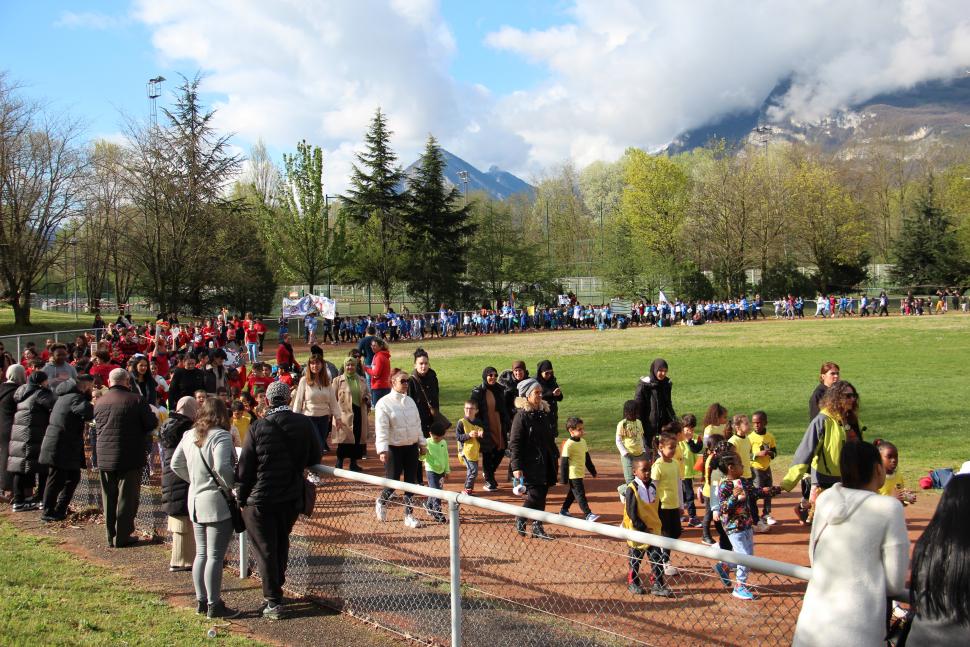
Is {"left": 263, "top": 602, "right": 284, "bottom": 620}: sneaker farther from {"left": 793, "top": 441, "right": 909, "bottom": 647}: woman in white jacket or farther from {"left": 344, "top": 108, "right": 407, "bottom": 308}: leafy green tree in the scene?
{"left": 344, "top": 108, "right": 407, "bottom": 308}: leafy green tree

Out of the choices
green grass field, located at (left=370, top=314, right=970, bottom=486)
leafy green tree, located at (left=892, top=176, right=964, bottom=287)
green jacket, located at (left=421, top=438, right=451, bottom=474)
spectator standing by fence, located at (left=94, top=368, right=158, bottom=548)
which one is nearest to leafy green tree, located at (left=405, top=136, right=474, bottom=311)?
green grass field, located at (left=370, top=314, right=970, bottom=486)

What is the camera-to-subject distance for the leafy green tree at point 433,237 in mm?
50625

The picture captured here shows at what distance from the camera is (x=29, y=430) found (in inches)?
338

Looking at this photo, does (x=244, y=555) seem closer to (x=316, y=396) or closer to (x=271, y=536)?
(x=271, y=536)

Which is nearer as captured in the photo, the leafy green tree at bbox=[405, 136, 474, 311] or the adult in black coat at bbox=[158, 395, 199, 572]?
the adult in black coat at bbox=[158, 395, 199, 572]

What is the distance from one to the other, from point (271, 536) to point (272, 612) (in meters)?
0.59

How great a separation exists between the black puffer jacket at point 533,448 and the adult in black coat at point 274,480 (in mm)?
2353

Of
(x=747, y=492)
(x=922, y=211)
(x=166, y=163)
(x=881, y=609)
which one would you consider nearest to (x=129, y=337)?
(x=747, y=492)

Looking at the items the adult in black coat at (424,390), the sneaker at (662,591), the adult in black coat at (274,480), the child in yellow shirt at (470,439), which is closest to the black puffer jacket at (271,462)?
the adult in black coat at (274,480)

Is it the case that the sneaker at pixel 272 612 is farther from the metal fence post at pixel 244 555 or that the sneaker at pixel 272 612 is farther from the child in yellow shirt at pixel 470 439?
the child in yellow shirt at pixel 470 439

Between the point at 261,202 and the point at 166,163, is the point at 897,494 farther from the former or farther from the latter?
the point at 261,202

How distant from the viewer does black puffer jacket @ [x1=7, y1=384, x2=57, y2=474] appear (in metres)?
8.55

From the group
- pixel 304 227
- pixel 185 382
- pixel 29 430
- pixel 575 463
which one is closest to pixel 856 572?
pixel 575 463

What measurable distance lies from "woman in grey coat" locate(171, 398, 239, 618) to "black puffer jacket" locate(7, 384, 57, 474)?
3.81 meters
